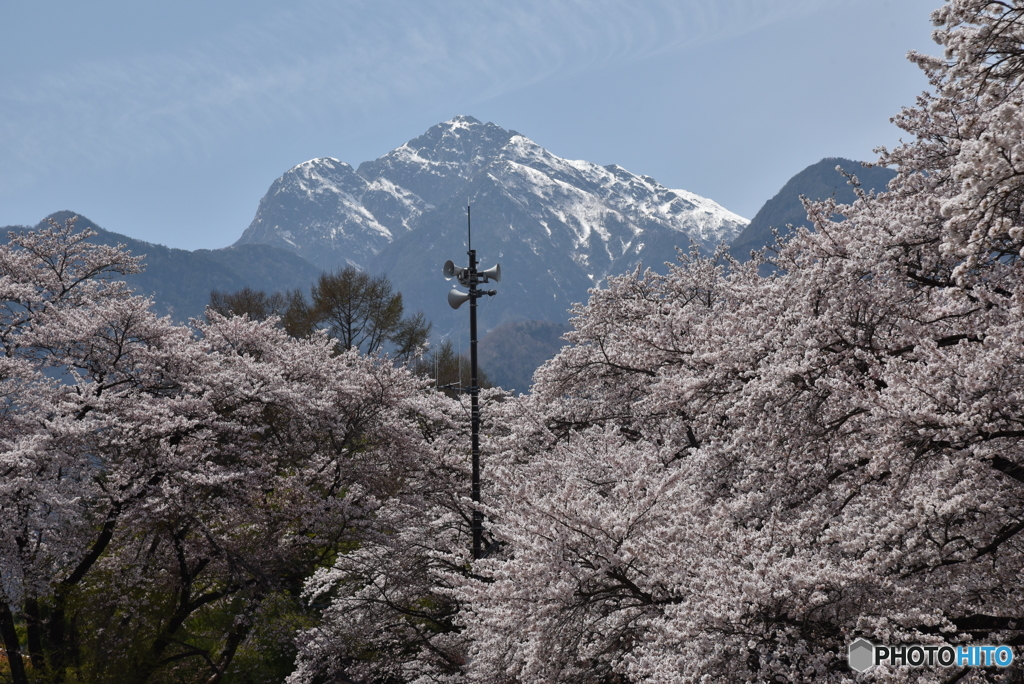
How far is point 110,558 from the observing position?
15461 millimetres

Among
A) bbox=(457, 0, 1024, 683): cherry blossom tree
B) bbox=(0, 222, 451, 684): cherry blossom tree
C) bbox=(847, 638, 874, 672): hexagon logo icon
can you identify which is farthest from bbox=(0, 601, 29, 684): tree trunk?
bbox=(847, 638, 874, 672): hexagon logo icon

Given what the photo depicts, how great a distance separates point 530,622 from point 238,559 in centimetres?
835

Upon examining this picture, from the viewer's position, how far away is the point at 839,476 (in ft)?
26.1

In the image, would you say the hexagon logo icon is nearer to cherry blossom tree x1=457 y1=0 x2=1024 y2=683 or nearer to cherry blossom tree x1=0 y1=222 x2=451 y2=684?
cherry blossom tree x1=457 y1=0 x2=1024 y2=683

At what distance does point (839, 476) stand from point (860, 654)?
8.15 feet

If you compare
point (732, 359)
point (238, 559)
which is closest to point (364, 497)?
point (238, 559)

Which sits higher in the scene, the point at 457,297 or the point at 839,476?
the point at 457,297

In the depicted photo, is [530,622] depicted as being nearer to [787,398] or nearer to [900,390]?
[787,398]

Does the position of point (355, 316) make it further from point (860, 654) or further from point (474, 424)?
point (860, 654)

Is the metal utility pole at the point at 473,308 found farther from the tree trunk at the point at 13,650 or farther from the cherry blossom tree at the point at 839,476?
the tree trunk at the point at 13,650

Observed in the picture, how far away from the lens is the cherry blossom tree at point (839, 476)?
555 cm

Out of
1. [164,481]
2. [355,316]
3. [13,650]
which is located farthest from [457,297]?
[355,316]

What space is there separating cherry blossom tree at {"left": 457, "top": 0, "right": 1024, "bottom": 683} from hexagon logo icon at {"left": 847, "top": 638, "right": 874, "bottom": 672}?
4.4 inches

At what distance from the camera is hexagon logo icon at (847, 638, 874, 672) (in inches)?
231
